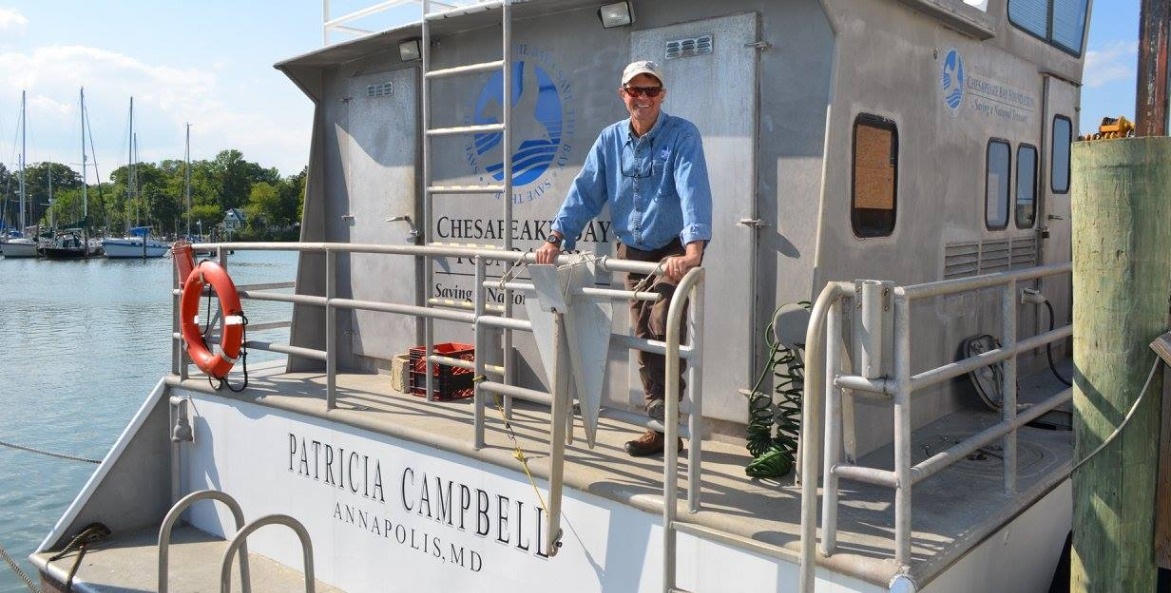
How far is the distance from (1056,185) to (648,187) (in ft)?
14.7

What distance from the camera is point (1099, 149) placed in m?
3.45

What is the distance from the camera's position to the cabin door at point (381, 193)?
21.7 feet

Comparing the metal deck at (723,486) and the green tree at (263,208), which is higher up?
the green tree at (263,208)

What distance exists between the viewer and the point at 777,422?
4266 mm

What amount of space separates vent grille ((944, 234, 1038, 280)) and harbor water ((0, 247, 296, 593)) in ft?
14.8

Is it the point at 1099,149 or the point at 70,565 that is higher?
the point at 1099,149

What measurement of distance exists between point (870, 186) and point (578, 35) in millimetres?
1881

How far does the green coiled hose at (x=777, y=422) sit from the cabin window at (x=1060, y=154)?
3886 mm

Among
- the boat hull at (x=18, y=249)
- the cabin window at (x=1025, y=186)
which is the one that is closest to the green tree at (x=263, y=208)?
the boat hull at (x=18, y=249)

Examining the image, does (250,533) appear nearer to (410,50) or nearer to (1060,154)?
(410,50)

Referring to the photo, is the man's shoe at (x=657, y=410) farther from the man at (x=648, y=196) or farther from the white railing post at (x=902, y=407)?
the white railing post at (x=902, y=407)

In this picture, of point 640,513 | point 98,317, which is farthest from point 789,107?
point 98,317

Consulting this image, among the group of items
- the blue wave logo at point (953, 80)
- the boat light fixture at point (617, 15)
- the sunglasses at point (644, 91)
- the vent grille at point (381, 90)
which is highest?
the boat light fixture at point (617, 15)

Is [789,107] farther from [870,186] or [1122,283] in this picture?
[1122,283]
